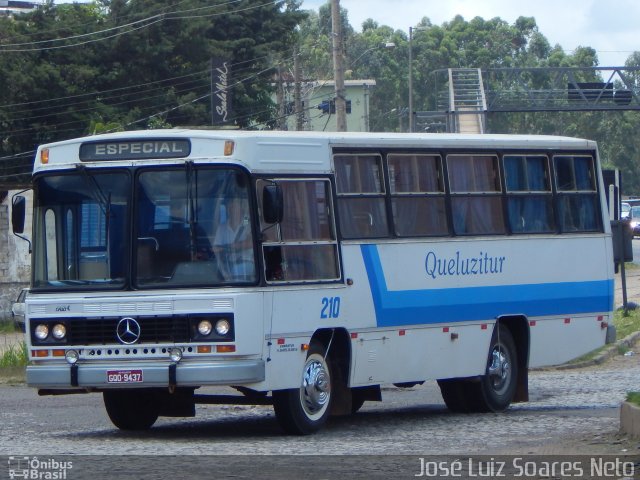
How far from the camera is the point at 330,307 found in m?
13.0

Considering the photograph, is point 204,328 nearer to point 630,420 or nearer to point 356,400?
point 356,400

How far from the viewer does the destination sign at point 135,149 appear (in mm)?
12359

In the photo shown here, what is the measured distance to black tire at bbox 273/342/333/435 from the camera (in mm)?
12477

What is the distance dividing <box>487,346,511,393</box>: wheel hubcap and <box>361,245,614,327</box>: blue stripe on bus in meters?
0.52

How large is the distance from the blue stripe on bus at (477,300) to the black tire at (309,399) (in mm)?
978

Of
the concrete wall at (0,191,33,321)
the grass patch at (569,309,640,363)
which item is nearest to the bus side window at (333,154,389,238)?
the grass patch at (569,309,640,363)

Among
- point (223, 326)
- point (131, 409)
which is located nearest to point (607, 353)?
point (131, 409)

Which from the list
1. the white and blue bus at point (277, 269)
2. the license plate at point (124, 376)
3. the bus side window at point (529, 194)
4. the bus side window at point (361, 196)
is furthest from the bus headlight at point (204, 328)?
the bus side window at point (529, 194)

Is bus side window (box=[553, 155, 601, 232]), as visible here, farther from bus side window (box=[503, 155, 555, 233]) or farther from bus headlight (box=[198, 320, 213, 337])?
bus headlight (box=[198, 320, 213, 337])

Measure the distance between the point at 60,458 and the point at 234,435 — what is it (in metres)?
2.57

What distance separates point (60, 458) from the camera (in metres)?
10.7

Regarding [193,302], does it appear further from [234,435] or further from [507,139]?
[507,139]

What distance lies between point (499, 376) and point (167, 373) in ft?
16.7

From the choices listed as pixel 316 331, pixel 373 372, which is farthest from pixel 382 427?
pixel 316 331
